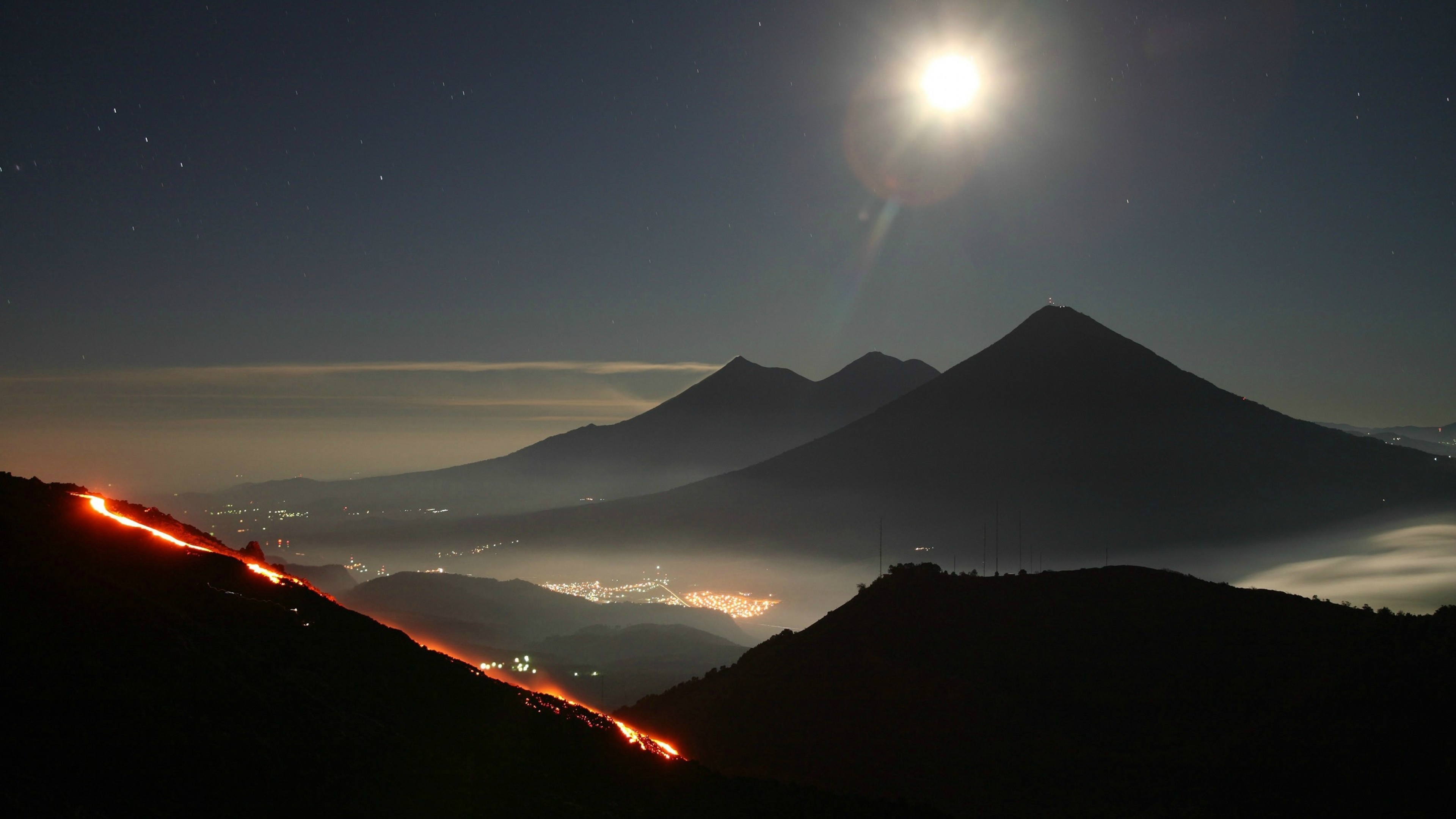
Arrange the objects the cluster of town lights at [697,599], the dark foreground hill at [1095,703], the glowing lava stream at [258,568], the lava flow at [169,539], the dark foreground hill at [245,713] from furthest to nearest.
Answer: the cluster of town lights at [697,599] < the dark foreground hill at [1095,703] < the glowing lava stream at [258,568] < the lava flow at [169,539] < the dark foreground hill at [245,713]

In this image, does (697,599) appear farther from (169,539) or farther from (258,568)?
(169,539)

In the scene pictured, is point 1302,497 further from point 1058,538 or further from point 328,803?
point 328,803

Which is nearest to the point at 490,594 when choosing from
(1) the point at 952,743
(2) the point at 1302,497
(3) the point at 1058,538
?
(3) the point at 1058,538

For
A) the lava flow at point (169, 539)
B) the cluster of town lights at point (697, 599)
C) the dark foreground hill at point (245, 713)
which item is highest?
the cluster of town lights at point (697, 599)

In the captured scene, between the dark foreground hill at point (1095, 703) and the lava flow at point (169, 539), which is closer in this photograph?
the lava flow at point (169, 539)

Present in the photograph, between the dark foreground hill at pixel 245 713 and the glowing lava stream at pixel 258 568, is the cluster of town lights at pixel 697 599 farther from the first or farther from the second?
the dark foreground hill at pixel 245 713

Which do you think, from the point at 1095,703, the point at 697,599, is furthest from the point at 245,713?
the point at 697,599

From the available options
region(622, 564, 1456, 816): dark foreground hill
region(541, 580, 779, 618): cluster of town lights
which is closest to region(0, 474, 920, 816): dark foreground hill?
region(622, 564, 1456, 816): dark foreground hill

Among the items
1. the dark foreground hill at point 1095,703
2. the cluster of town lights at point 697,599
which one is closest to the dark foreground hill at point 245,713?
the dark foreground hill at point 1095,703
